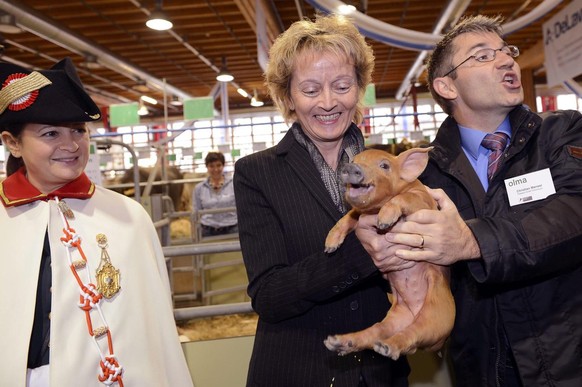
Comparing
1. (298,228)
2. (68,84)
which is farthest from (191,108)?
(298,228)

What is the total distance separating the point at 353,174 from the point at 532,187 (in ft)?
1.92

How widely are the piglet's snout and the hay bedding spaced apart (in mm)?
3914

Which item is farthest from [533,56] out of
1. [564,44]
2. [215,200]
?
[215,200]

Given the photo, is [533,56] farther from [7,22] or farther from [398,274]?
[398,274]

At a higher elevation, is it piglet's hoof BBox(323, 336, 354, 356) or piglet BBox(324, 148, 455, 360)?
piglet BBox(324, 148, 455, 360)

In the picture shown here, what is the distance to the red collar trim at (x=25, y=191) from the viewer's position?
1.73 m

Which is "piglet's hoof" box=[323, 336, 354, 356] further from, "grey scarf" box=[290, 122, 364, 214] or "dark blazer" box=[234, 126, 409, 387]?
"grey scarf" box=[290, 122, 364, 214]

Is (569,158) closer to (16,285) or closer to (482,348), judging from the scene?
(482,348)

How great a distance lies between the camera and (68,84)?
1.78 metres

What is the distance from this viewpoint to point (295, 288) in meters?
1.42

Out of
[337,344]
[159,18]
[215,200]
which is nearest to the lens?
[337,344]

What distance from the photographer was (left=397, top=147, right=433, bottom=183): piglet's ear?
1.41 metres

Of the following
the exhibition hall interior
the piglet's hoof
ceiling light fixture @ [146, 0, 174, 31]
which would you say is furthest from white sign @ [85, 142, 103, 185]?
the piglet's hoof

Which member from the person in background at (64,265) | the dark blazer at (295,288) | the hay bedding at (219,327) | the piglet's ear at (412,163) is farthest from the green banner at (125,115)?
the piglet's ear at (412,163)
